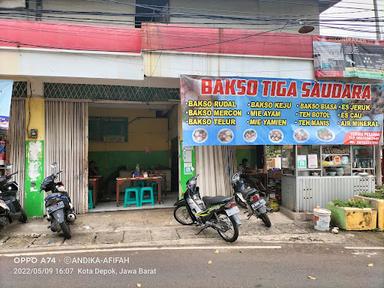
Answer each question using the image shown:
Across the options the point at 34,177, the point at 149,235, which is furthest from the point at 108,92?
the point at 149,235

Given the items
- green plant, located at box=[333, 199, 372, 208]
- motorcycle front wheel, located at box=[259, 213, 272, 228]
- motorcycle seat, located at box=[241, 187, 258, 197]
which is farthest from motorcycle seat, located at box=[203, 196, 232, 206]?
green plant, located at box=[333, 199, 372, 208]

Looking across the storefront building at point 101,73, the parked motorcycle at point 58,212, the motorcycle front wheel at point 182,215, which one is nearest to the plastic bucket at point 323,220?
the storefront building at point 101,73

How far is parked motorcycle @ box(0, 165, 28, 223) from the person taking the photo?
7.05 metres

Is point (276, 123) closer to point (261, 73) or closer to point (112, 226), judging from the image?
point (261, 73)

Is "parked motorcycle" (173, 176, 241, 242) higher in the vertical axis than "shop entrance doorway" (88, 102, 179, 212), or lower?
lower

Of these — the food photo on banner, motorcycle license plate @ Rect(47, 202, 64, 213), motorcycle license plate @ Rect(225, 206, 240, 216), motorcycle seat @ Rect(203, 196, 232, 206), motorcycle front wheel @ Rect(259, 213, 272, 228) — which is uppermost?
the food photo on banner

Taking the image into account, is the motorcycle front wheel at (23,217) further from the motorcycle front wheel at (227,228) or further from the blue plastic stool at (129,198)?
the motorcycle front wheel at (227,228)

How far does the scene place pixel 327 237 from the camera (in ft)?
21.3

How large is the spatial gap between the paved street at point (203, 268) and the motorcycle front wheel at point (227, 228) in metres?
0.28

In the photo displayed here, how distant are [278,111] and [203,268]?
14.8ft

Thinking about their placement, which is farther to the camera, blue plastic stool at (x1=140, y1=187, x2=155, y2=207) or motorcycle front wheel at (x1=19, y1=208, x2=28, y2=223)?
blue plastic stool at (x1=140, y1=187, x2=155, y2=207)

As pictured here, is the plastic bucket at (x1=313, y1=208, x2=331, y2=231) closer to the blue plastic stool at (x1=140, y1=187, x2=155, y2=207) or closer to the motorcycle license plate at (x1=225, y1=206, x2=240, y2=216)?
the motorcycle license plate at (x1=225, y1=206, x2=240, y2=216)

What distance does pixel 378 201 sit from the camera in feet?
23.6

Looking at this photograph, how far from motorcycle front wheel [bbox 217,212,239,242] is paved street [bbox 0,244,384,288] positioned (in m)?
0.28
